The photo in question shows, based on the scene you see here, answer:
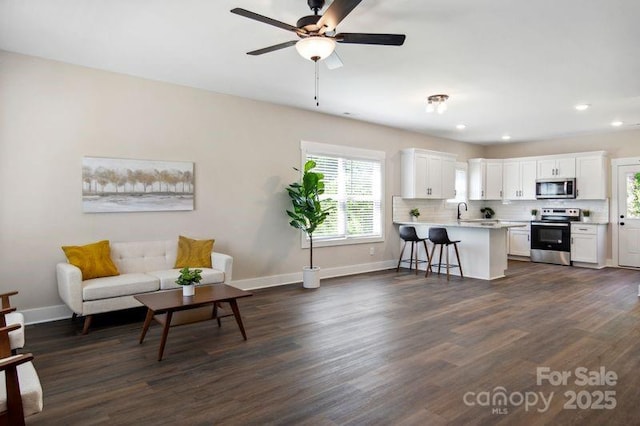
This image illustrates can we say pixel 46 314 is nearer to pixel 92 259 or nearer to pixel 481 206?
pixel 92 259

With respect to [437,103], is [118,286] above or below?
below

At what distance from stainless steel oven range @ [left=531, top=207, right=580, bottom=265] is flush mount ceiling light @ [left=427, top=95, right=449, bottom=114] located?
453 centimetres

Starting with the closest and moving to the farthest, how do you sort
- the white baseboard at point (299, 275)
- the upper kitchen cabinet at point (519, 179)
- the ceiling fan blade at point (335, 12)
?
the ceiling fan blade at point (335, 12) → the white baseboard at point (299, 275) → the upper kitchen cabinet at point (519, 179)

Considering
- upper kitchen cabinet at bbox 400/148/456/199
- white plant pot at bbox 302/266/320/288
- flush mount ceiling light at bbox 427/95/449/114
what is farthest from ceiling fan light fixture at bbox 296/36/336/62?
upper kitchen cabinet at bbox 400/148/456/199

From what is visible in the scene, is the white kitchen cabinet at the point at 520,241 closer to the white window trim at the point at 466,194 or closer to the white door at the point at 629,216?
the white window trim at the point at 466,194

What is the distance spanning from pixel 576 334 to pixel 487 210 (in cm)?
657

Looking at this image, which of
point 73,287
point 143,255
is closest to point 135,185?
point 143,255

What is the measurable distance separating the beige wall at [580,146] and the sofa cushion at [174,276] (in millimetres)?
8130

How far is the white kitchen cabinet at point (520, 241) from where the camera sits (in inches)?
344

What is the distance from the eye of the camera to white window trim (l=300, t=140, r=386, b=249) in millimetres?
6410

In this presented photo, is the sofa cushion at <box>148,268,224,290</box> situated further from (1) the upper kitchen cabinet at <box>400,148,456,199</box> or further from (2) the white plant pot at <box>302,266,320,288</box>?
(1) the upper kitchen cabinet at <box>400,148,456,199</box>

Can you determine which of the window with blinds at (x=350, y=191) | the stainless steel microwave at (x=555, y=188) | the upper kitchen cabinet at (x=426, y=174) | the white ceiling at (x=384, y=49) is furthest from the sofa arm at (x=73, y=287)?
the stainless steel microwave at (x=555, y=188)

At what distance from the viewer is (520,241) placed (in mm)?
8898

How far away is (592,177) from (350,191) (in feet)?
17.0
